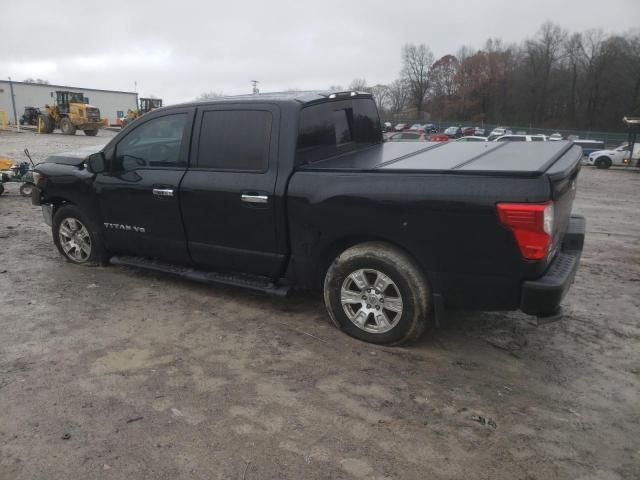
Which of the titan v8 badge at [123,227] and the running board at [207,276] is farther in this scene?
the titan v8 badge at [123,227]

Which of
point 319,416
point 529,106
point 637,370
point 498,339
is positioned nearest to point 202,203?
point 319,416

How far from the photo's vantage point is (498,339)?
13.4 feet

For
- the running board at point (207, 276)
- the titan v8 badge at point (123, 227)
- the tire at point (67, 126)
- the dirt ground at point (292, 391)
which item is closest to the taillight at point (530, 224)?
the dirt ground at point (292, 391)

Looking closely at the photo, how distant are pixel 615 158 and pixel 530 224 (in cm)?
2692

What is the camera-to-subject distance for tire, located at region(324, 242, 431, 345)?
3.60 metres

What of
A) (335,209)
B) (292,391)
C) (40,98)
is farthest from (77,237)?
(40,98)

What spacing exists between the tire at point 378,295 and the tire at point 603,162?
26.5 metres

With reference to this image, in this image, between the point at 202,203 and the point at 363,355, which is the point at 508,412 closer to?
the point at 363,355

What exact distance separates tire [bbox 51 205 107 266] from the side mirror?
2.11 feet

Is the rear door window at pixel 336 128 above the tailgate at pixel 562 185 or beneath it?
above

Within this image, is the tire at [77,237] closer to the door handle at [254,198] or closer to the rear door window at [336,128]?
the door handle at [254,198]

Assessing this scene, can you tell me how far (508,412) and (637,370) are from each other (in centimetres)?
127

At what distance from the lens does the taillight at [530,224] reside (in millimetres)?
3014

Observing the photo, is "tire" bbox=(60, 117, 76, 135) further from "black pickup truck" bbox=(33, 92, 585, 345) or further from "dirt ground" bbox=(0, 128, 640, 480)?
"dirt ground" bbox=(0, 128, 640, 480)
